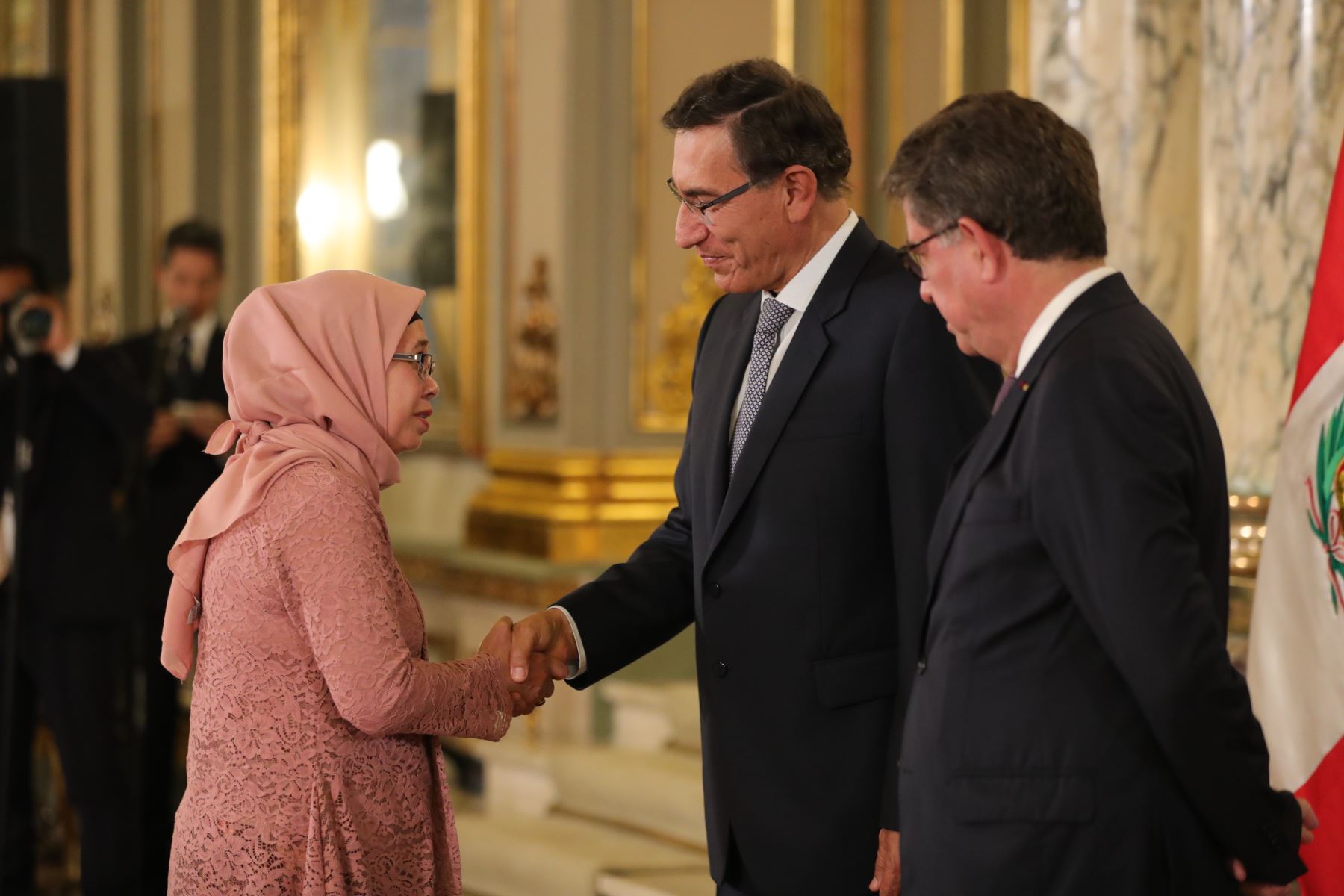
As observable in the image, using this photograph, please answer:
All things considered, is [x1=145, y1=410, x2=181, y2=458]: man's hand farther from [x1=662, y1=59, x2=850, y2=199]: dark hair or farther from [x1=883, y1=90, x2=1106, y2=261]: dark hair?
[x1=883, y1=90, x2=1106, y2=261]: dark hair

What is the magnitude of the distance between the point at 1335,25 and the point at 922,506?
1.90m

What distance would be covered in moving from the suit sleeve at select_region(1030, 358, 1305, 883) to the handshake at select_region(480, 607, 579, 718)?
1.12 meters

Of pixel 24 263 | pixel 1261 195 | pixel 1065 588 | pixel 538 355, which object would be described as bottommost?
pixel 1065 588

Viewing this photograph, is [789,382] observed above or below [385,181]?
below

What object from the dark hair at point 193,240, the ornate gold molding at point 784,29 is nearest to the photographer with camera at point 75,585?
the dark hair at point 193,240

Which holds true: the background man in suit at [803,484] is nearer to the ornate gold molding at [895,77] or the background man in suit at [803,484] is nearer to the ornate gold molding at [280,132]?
the ornate gold molding at [895,77]

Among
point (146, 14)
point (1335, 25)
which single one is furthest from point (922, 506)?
point (146, 14)

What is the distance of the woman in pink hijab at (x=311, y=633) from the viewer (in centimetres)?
232

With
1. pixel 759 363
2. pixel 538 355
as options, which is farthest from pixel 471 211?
pixel 759 363

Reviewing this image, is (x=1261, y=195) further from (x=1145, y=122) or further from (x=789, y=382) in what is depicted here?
(x=789, y=382)

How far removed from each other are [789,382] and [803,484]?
0.16m

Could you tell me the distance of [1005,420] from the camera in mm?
1921

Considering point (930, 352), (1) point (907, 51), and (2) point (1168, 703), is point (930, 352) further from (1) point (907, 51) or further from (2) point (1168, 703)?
(1) point (907, 51)

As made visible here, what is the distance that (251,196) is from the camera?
9164 mm
